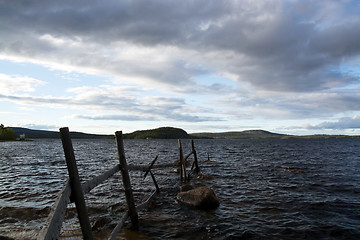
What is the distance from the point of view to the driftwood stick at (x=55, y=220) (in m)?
3.66

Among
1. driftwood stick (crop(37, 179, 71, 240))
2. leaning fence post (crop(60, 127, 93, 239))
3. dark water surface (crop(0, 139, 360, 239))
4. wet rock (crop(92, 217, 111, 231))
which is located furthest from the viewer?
wet rock (crop(92, 217, 111, 231))

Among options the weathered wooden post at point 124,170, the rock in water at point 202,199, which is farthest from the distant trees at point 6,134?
the weathered wooden post at point 124,170

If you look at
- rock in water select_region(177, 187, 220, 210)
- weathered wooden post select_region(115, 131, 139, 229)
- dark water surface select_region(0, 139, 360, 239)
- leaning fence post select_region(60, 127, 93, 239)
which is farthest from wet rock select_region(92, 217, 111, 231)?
rock in water select_region(177, 187, 220, 210)

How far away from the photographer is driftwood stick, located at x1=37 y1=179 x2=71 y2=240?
3656mm

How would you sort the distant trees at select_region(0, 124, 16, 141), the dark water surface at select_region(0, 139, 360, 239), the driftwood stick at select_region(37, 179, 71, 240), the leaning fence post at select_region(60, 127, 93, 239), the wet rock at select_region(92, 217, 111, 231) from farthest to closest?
1. the distant trees at select_region(0, 124, 16, 141)
2. the wet rock at select_region(92, 217, 111, 231)
3. the dark water surface at select_region(0, 139, 360, 239)
4. the leaning fence post at select_region(60, 127, 93, 239)
5. the driftwood stick at select_region(37, 179, 71, 240)

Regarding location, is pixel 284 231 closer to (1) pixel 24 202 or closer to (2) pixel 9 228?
(2) pixel 9 228

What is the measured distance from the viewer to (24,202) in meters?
11.6

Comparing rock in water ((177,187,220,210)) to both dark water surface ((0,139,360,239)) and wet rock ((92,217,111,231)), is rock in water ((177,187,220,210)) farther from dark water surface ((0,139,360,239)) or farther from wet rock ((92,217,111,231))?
wet rock ((92,217,111,231))

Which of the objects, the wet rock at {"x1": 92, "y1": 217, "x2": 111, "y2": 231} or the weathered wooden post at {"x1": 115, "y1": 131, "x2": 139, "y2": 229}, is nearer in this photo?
the weathered wooden post at {"x1": 115, "y1": 131, "x2": 139, "y2": 229}

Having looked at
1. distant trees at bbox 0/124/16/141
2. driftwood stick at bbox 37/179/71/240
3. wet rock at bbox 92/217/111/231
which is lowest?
wet rock at bbox 92/217/111/231

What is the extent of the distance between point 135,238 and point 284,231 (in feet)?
17.6

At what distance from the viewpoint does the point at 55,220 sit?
4.03m

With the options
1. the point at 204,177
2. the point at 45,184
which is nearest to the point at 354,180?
the point at 204,177

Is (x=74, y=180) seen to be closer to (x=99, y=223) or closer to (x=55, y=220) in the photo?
(x=55, y=220)
